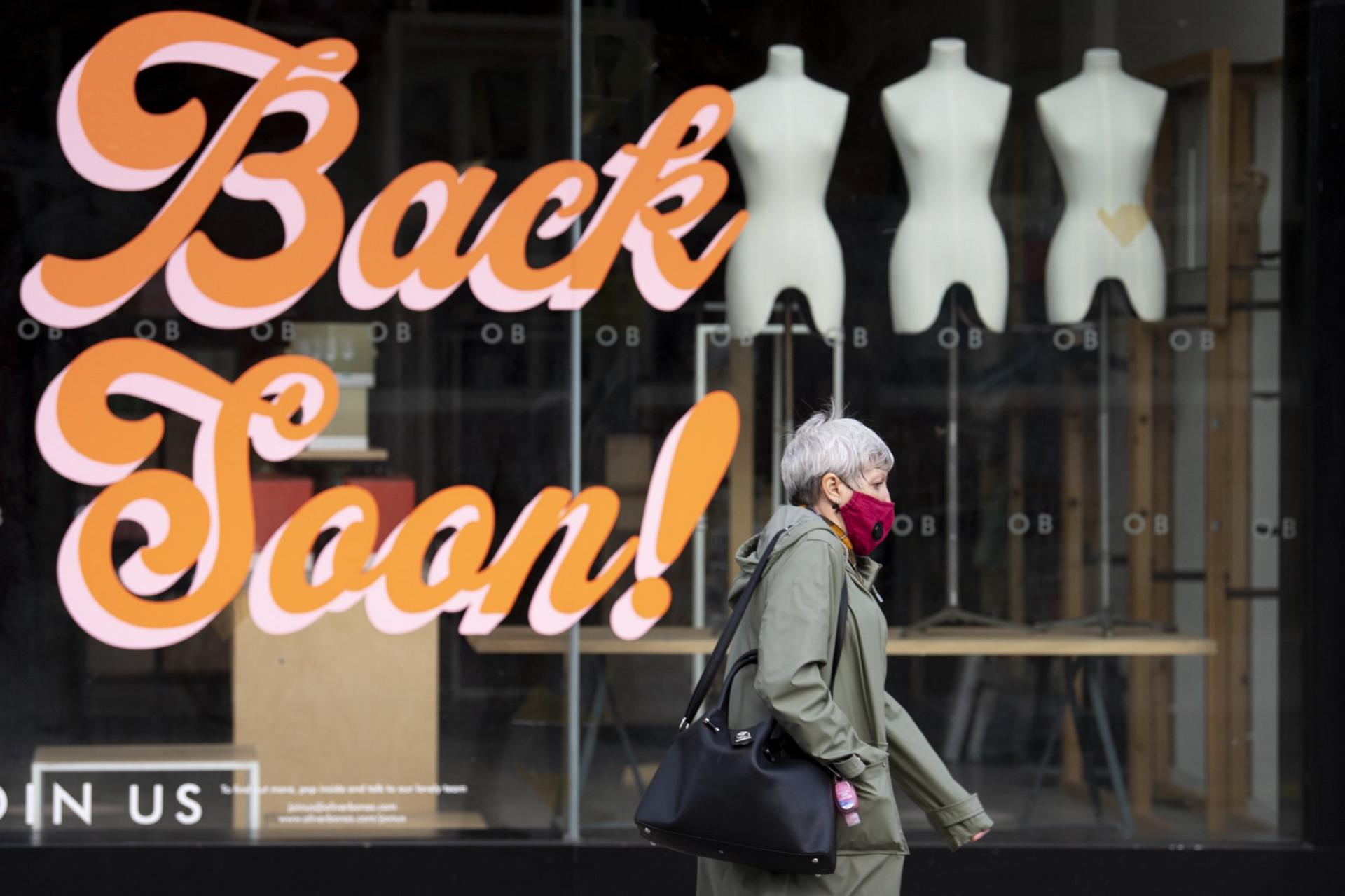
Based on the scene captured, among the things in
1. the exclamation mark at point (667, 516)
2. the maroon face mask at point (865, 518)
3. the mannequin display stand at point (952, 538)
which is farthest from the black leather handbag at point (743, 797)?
the mannequin display stand at point (952, 538)

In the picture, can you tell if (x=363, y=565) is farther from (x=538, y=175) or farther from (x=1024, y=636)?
(x=1024, y=636)

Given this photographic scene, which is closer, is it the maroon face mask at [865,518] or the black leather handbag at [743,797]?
the black leather handbag at [743,797]

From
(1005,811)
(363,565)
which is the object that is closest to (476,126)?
(363,565)

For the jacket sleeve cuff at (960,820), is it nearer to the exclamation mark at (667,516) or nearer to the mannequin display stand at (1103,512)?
the exclamation mark at (667,516)

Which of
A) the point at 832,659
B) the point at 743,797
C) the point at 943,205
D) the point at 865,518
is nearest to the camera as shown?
the point at 743,797

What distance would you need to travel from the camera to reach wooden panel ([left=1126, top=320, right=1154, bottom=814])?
17.0 feet

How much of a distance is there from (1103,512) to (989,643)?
0.56m

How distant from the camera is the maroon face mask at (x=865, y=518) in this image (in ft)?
9.82

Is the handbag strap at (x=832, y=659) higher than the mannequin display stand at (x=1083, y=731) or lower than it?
higher

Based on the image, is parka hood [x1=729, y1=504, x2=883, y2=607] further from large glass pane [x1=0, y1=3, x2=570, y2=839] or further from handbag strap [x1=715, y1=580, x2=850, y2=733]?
large glass pane [x1=0, y1=3, x2=570, y2=839]

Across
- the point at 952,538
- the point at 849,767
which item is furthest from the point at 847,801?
the point at 952,538

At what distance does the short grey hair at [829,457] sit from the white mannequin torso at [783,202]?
2.04 m

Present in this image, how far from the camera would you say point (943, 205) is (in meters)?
5.12

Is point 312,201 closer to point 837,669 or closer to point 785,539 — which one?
point 785,539
